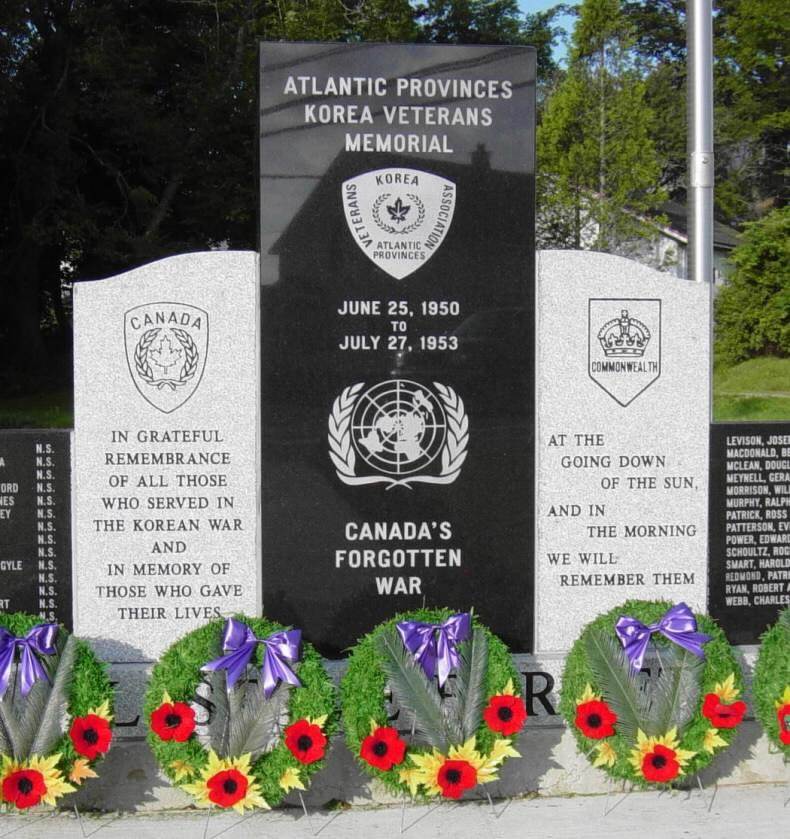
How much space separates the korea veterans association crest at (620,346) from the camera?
5.55m

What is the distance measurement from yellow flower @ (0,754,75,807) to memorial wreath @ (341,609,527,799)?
124 centimetres

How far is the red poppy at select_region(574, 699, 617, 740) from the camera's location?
4.90m

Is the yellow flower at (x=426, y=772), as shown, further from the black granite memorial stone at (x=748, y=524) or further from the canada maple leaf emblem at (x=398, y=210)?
the canada maple leaf emblem at (x=398, y=210)

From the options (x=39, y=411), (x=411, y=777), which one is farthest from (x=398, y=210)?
(x=39, y=411)

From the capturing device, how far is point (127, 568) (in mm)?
5387

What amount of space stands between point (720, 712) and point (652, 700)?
302mm

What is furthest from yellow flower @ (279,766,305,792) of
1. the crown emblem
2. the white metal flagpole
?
the white metal flagpole

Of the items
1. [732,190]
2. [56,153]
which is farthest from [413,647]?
[732,190]

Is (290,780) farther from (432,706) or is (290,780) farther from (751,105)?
(751,105)

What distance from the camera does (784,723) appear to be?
5004 millimetres

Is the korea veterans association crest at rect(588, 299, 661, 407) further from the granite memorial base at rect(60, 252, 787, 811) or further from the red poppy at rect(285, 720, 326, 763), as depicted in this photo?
the red poppy at rect(285, 720, 326, 763)

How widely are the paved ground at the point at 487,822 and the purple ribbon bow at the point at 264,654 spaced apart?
0.65 metres

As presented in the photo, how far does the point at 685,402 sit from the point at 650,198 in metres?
21.9

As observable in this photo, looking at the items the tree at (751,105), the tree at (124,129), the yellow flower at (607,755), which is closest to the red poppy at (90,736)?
the yellow flower at (607,755)
